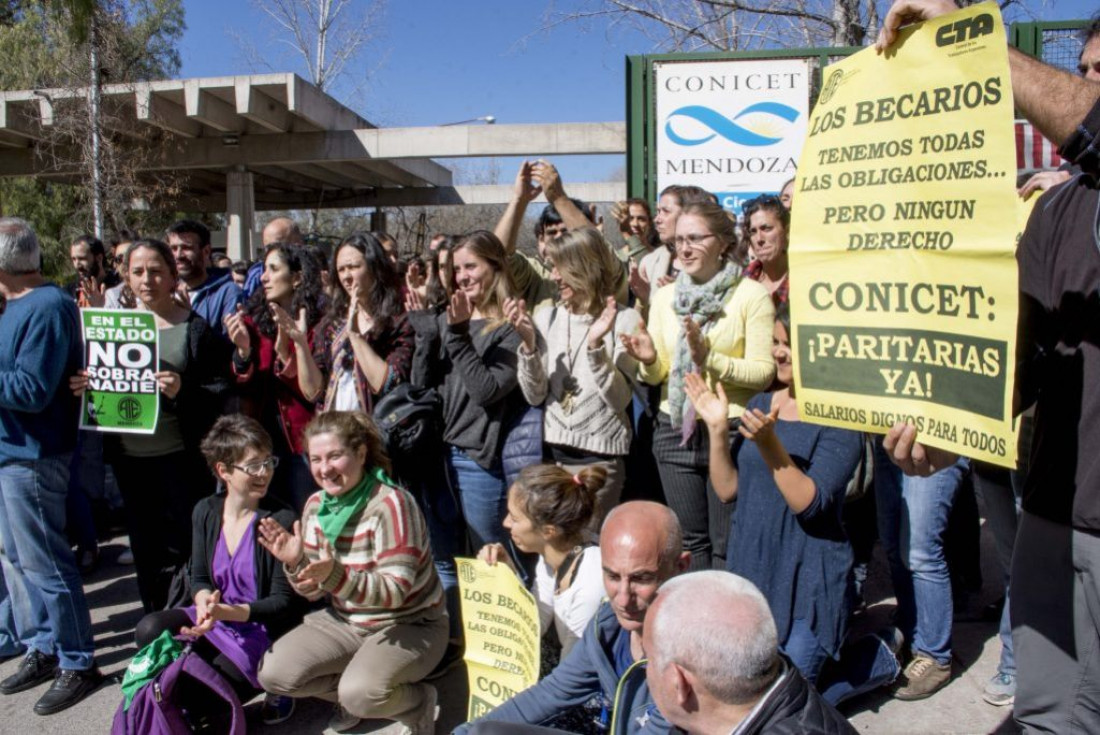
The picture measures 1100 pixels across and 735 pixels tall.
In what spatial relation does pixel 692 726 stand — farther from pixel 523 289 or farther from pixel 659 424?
pixel 523 289

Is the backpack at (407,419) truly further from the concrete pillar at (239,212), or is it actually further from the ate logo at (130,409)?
the concrete pillar at (239,212)

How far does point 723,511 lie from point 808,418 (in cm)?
167

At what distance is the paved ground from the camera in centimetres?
339

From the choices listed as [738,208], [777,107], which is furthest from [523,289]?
[777,107]

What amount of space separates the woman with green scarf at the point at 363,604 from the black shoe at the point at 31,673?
4.69ft

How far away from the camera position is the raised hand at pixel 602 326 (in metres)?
3.77

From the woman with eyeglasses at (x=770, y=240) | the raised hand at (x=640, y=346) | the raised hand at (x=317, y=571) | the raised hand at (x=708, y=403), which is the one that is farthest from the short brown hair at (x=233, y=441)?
the woman with eyeglasses at (x=770, y=240)

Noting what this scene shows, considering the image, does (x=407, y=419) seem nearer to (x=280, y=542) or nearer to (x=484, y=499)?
(x=484, y=499)

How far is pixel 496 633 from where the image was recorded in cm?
318

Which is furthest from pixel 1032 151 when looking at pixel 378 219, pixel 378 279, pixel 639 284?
pixel 378 219

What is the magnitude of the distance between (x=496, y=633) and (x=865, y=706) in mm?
1561

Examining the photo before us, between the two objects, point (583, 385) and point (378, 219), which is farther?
point (378, 219)

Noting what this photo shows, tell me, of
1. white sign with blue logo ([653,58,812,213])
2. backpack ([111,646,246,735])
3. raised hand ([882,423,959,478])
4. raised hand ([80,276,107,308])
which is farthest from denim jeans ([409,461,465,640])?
white sign with blue logo ([653,58,812,213])

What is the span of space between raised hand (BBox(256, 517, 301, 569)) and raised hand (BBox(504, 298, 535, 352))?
49.3 inches
